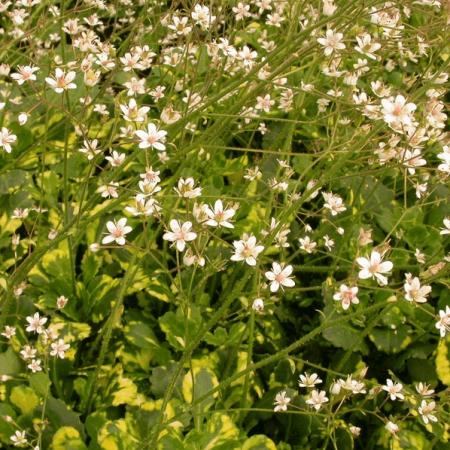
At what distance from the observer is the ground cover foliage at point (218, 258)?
1.71 metres

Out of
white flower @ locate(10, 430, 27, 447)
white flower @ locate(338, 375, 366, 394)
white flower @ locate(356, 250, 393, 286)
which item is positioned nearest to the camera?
white flower @ locate(356, 250, 393, 286)

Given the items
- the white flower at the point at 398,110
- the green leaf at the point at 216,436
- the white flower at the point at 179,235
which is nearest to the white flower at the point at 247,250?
the white flower at the point at 179,235

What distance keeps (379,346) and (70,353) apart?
123cm

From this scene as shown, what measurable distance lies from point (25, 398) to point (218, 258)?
97 cm

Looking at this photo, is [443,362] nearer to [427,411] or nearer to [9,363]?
[427,411]

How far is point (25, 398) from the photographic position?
2088 millimetres

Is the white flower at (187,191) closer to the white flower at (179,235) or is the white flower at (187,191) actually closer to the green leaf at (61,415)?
the white flower at (179,235)

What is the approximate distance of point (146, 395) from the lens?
2.31m

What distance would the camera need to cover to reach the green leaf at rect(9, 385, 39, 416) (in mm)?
2084

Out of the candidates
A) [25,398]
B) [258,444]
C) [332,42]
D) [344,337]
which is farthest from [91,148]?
[344,337]

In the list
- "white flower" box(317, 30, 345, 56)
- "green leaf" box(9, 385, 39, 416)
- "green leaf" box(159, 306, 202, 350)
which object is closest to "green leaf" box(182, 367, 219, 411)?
"green leaf" box(159, 306, 202, 350)

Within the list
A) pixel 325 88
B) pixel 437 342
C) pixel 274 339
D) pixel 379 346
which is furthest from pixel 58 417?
pixel 325 88

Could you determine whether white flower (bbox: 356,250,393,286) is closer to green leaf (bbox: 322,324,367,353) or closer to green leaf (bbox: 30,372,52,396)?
green leaf (bbox: 322,324,367,353)

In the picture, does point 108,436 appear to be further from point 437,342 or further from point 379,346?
point 437,342
